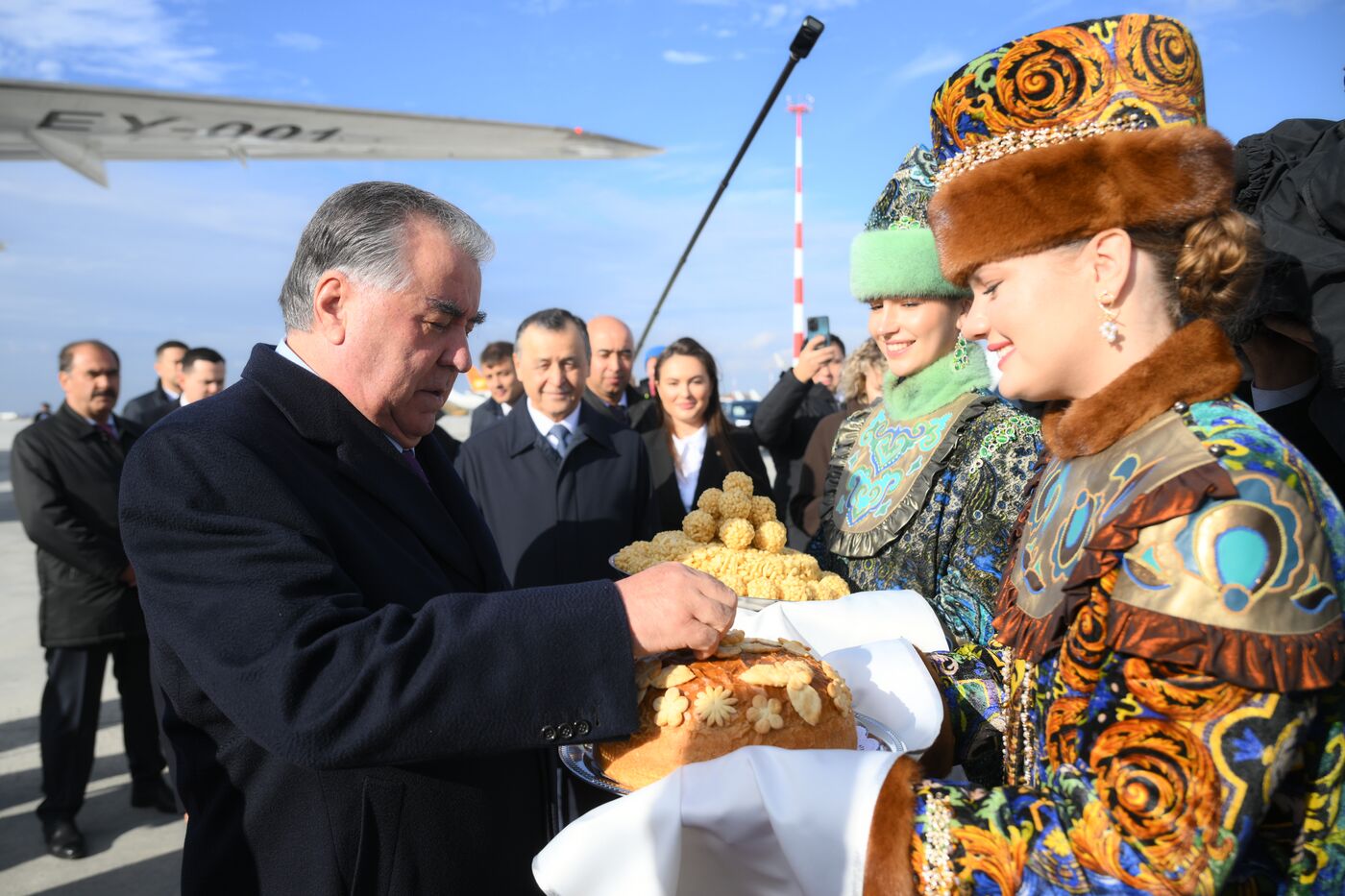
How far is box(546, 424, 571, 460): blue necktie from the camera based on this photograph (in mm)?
4691

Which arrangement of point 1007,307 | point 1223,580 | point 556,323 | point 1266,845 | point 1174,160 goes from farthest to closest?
point 556,323 < point 1007,307 < point 1174,160 < point 1266,845 < point 1223,580

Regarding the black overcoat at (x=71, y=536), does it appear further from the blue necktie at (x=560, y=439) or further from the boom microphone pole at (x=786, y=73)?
the boom microphone pole at (x=786, y=73)

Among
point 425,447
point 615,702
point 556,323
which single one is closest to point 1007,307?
point 615,702

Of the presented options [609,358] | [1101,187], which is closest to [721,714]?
[1101,187]

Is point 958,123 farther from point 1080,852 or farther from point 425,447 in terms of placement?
point 425,447

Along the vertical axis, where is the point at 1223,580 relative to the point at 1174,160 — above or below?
below

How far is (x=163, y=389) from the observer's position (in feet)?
29.4

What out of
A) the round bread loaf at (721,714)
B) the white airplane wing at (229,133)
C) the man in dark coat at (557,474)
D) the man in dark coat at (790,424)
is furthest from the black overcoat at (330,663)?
the white airplane wing at (229,133)

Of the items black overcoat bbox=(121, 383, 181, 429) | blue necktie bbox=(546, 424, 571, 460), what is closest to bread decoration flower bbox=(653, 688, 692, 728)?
blue necktie bbox=(546, 424, 571, 460)

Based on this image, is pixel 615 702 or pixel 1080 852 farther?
pixel 615 702

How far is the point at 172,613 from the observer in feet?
4.91

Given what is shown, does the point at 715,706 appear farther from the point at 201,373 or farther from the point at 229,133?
the point at 229,133

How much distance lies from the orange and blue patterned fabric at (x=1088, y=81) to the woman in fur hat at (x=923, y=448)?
1162 millimetres

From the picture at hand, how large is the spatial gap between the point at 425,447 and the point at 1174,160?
1843mm
